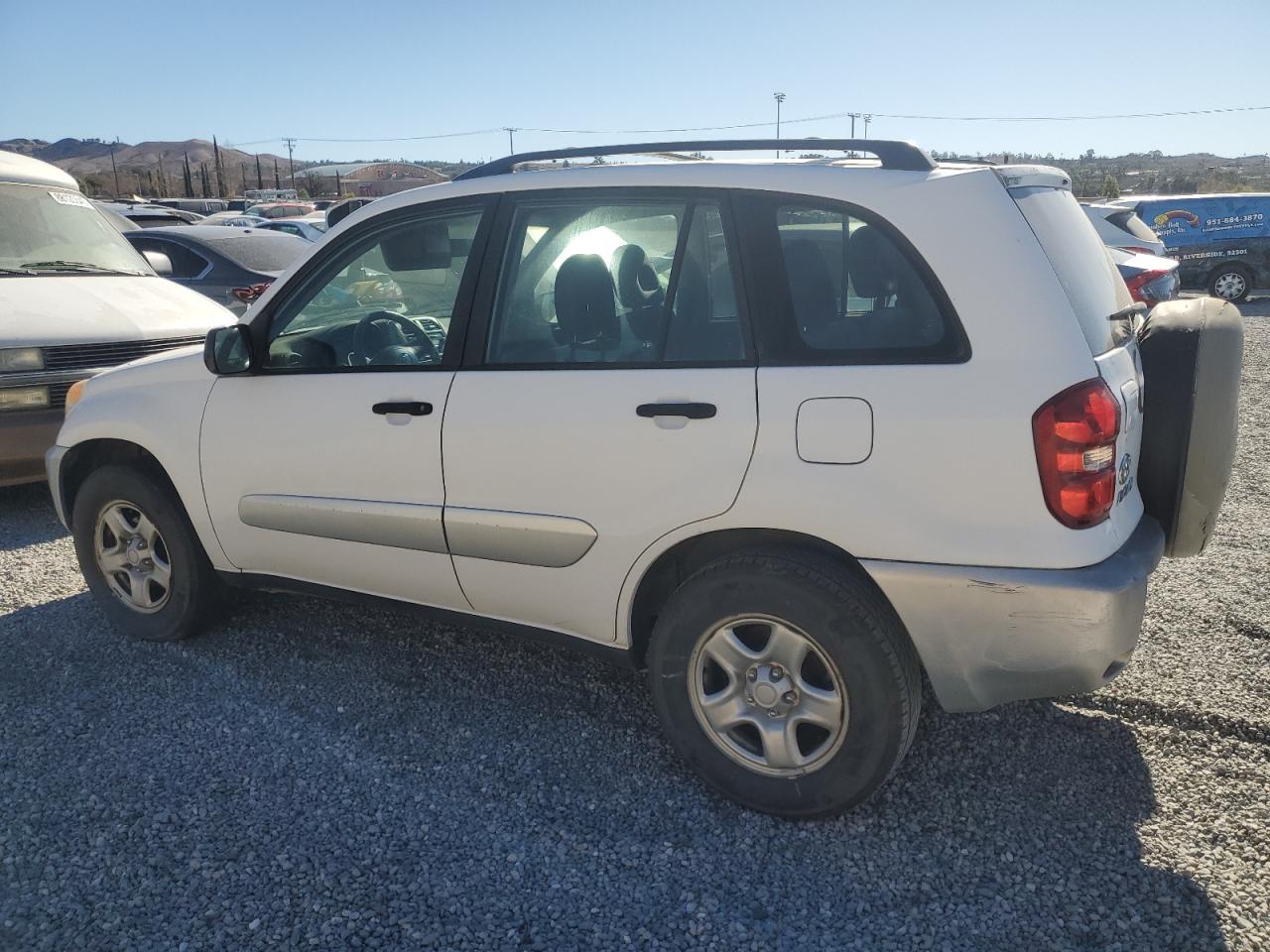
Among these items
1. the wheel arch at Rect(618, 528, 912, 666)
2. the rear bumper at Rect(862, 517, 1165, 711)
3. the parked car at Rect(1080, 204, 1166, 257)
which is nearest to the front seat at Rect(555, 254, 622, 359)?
the wheel arch at Rect(618, 528, 912, 666)

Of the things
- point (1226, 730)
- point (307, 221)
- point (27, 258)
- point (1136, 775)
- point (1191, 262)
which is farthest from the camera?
point (307, 221)

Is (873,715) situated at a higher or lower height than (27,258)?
lower

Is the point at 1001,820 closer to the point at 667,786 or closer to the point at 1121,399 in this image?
the point at 667,786

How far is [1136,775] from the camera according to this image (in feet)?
10.1

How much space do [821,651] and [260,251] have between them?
810 cm

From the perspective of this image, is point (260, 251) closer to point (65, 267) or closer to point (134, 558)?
point (65, 267)

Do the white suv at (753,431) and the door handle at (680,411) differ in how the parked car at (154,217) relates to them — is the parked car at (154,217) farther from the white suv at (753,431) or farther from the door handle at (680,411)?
the door handle at (680,411)

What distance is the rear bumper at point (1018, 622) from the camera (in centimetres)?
250

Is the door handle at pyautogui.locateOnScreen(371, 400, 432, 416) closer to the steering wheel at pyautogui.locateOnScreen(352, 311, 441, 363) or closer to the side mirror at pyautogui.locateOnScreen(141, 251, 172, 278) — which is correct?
the steering wheel at pyautogui.locateOnScreen(352, 311, 441, 363)

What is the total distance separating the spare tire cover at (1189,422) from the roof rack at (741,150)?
3.05 feet

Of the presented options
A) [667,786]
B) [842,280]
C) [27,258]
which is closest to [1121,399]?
[842,280]

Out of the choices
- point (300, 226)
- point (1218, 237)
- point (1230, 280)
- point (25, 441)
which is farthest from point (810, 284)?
point (300, 226)

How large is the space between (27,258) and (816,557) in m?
6.35

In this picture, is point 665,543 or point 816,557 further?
point 665,543
